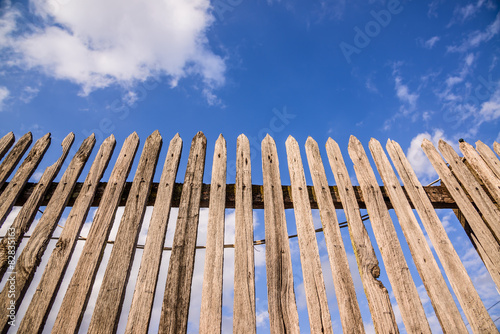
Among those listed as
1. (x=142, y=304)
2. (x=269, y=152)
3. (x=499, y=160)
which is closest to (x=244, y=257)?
(x=142, y=304)

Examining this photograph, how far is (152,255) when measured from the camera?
163cm

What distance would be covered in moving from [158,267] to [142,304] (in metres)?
0.21

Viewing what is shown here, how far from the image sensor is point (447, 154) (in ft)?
8.64

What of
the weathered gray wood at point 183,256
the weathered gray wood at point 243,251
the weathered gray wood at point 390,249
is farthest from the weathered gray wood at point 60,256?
the weathered gray wood at point 390,249

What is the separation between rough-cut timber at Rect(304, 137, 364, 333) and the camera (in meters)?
1.50

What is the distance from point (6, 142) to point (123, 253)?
5.83ft

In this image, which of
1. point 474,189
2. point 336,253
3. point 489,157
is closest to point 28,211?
point 336,253

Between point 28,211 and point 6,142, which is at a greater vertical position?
point 6,142

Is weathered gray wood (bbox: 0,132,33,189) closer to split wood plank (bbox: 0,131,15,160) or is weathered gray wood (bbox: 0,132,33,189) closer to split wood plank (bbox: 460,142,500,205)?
split wood plank (bbox: 0,131,15,160)

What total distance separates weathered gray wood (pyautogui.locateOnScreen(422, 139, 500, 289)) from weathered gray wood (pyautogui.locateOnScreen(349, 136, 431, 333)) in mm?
754

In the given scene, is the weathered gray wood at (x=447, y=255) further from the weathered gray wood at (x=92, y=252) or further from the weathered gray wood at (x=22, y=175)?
the weathered gray wood at (x=22, y=175)

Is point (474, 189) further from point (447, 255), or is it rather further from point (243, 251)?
point (243, 251)

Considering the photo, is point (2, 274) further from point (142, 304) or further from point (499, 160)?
point (499, 160)

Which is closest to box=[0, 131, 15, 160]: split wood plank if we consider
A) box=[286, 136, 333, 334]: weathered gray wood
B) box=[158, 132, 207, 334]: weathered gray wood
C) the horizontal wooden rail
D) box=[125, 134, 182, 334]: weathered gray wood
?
the horizontal wooden rail
